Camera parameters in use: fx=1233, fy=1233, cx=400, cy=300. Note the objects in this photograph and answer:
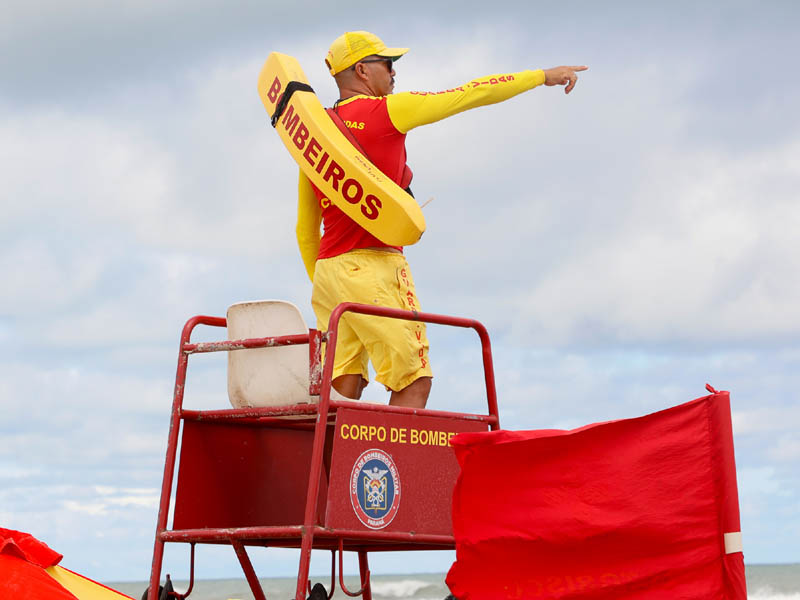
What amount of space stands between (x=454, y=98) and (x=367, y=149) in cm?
52

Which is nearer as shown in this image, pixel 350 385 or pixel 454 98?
pixel 454 98

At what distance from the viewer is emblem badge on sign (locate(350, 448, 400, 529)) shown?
525cm

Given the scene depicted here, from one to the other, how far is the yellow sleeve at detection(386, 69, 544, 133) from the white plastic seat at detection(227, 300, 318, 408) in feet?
3.45

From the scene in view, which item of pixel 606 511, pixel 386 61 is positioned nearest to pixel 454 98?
pixel 386 61

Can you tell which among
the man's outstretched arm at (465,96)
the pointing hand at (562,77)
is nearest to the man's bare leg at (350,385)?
the man's outstretched arm at (465,96)

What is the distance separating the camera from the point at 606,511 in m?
4.44

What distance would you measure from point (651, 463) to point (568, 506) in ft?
1.16

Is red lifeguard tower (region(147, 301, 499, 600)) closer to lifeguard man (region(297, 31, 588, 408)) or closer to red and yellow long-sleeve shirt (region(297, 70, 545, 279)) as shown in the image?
lifeguard man (region(297, 31, 588, 408))

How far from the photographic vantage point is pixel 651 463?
4406 mm

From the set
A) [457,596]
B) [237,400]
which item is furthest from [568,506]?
[237,400]

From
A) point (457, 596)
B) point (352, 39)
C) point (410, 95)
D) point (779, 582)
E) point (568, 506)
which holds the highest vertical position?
point (352, 39)

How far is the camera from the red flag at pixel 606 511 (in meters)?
4.29

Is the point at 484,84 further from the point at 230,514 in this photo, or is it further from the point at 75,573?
the point at 75,573

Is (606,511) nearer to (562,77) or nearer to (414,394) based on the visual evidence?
(414,394)
